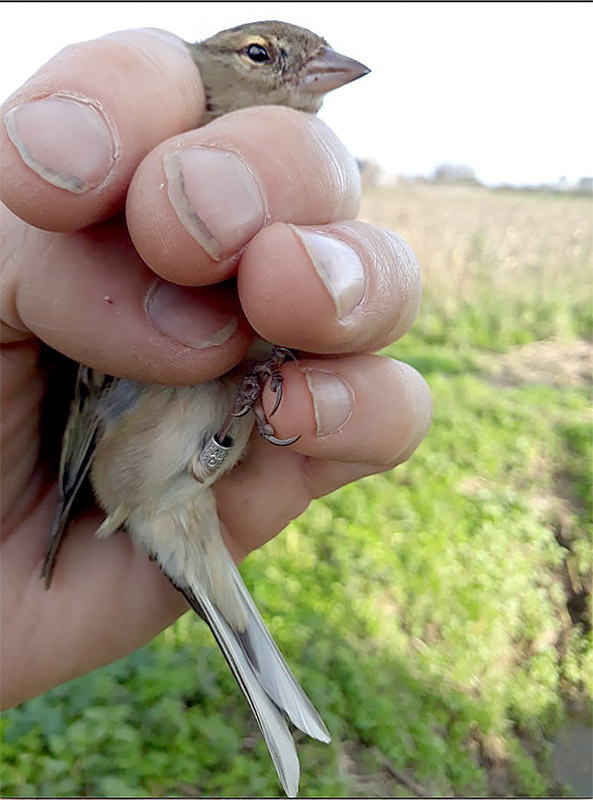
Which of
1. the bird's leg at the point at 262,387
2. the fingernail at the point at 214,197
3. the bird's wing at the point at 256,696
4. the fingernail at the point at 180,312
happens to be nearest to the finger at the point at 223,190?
the fingernail at the point at 214,197

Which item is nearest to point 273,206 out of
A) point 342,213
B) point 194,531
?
point 342,213

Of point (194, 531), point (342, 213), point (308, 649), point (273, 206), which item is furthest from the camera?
point (308, 649)

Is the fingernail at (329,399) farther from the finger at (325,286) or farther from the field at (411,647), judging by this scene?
the field at (411,647)

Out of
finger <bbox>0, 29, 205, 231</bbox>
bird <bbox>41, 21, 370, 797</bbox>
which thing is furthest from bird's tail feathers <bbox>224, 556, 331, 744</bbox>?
finger <bbox>0, 29, 205, 231</bbox>

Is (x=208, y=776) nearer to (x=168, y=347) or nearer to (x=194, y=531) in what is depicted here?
(x=194, y=531)

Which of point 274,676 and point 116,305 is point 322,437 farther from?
point 274,676

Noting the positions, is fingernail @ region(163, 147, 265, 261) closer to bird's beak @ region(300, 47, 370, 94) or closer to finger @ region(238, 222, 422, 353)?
finger @ region(238, 222, 422, 353)
